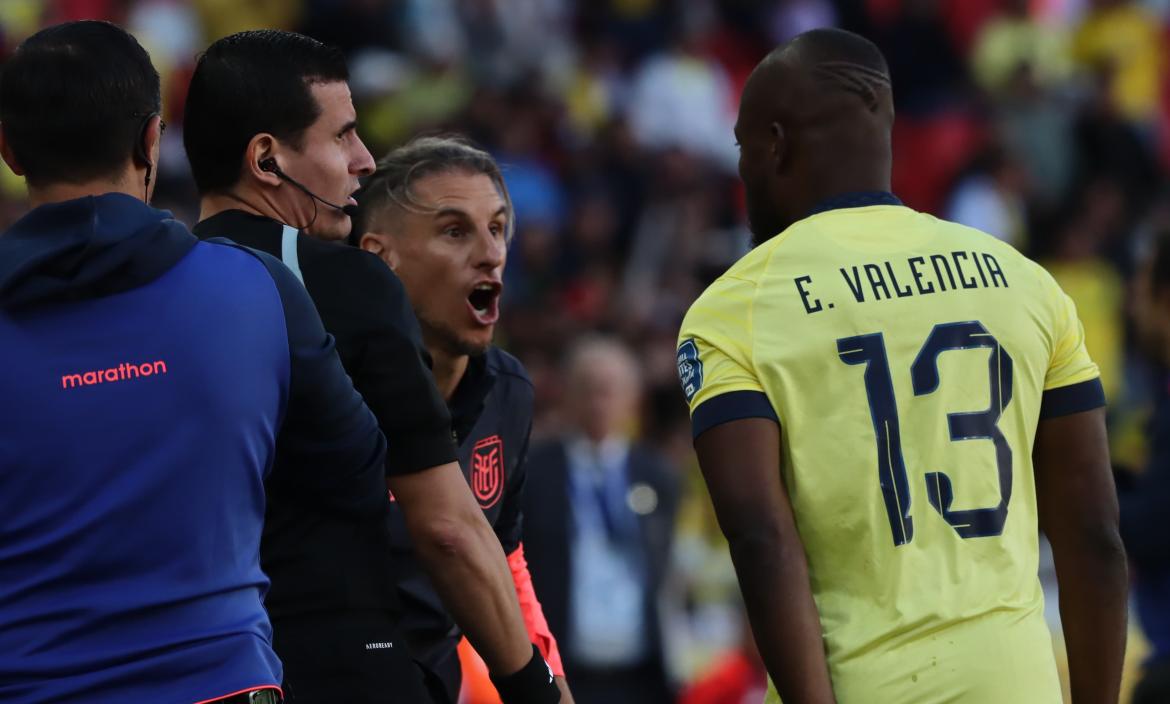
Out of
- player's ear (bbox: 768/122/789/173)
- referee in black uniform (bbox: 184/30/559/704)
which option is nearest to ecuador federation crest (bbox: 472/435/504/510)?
referee in black uniform (bbox: 184/30/559/704)

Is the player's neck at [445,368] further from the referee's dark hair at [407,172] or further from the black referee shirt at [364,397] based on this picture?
the black referee shirt at [364,397]

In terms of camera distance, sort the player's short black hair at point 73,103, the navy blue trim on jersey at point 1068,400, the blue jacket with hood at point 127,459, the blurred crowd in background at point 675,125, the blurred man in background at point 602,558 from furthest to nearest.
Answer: the blurred crowd in background at point 675,125, the blurred man in background at point 602,558, the navy blue trim on jersey at point 1068,400, the player's short black hair at point 73,103, the blue jacket with hood at point 127,459

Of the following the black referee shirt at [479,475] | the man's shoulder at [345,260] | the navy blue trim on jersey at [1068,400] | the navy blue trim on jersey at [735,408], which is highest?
the man's shoulder at [345,260]

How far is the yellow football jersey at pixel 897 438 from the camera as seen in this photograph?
3252 millimetres

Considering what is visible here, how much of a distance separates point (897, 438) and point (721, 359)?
0.36 m

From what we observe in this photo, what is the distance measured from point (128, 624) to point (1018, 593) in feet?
5.39

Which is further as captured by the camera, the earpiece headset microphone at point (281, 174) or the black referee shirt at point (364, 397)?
the earpiece headset microphone at point (281, 174)

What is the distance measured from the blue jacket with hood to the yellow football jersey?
934mm

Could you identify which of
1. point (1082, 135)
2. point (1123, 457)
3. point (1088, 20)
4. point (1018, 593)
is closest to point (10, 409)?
point (1018, 593)

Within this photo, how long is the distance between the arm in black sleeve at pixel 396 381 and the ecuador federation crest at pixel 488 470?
2.44ft

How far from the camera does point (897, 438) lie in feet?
10.8

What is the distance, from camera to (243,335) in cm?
291

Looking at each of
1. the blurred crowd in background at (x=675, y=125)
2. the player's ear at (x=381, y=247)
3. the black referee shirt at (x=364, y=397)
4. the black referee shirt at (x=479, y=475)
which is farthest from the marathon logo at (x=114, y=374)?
the blurred crowd in background at (x=675, y=125)

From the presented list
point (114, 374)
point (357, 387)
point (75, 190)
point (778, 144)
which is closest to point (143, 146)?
point (75, 190)
